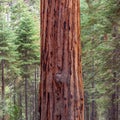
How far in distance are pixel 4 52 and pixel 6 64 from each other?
1408 millimetres

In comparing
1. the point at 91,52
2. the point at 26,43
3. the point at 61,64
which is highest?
the point at 26,43

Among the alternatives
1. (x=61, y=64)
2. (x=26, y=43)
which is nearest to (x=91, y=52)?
(x=26, y=43)

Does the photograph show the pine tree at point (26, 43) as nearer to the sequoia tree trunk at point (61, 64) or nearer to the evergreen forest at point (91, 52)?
the evergreen forest at point (91, 52)

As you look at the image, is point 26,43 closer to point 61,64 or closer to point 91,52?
point 91,52

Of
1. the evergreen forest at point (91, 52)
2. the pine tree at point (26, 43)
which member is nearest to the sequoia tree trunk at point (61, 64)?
the evergreen forest at point (91, 52)

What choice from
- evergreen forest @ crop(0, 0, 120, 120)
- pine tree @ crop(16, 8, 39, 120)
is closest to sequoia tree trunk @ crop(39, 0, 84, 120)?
evergreen forest @ crop(0, 0, 120, 120)

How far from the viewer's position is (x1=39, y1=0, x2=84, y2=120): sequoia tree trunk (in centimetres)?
211

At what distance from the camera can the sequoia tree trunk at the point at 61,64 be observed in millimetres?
2111

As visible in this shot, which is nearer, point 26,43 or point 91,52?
point 91,52

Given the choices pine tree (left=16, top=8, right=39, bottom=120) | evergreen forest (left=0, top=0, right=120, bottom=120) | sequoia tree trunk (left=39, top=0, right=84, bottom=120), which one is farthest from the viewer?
pine tree (left=16, top=8, right=39, bottom=120)

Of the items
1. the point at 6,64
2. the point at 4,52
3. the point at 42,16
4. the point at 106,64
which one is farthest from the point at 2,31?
the point at 42,16

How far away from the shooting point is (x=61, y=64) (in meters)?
2.12

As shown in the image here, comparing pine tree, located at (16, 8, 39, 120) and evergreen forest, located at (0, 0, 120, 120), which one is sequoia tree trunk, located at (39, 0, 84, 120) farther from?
pine tree, located at (16, 8, 39, 120)

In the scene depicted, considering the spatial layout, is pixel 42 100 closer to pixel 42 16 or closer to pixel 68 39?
pixel 68 39
